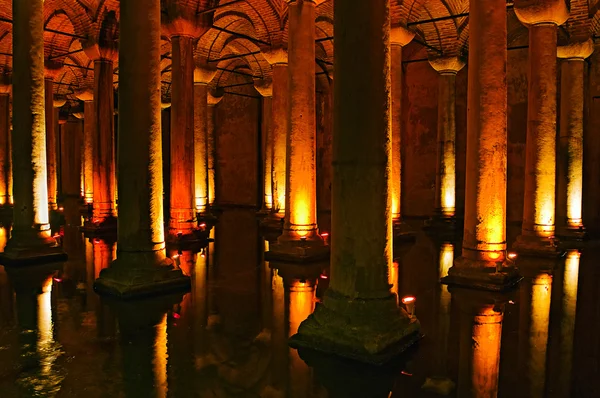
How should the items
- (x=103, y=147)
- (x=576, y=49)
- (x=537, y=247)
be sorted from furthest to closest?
1. (x=103, y=147)
2. (x=576, y=49)
3. (x=537, y=247)

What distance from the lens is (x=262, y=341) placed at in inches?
203

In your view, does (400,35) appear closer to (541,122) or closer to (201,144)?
(541,122)

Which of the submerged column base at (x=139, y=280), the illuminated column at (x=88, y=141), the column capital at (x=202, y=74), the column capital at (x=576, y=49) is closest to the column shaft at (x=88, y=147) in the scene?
the illuminated column at (x=88, y=141)

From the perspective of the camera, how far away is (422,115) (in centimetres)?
1864

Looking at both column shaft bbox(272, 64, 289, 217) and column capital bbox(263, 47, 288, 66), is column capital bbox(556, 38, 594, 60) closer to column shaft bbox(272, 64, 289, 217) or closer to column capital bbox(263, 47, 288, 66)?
column capital bbox(263, 47, 288, 66)

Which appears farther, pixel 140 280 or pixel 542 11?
pixel 542 11

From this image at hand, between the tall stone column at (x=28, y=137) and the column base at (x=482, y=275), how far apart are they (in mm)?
6852

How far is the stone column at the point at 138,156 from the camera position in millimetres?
6836

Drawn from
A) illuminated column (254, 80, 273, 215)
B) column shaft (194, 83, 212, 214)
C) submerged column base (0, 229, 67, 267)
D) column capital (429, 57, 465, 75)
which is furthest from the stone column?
column capital (429, 57, 465, 75)

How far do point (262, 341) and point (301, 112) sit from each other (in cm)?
527

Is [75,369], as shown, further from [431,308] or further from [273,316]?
[431,308]

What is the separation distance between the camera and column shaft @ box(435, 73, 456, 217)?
49.0ft

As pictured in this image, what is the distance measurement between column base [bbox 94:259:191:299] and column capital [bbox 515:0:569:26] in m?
7.80

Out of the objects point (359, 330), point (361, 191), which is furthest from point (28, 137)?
point (359, 330)
